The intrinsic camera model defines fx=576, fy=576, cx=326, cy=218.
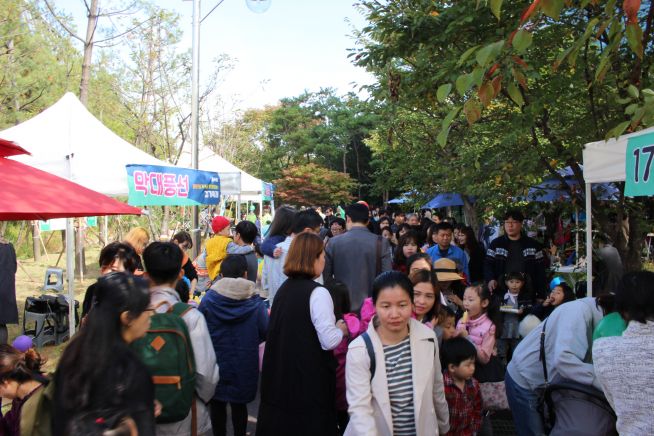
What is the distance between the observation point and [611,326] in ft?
9.30

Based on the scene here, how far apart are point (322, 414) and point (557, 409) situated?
1325 mm

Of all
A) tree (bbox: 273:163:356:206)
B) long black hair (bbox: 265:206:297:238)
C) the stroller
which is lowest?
the stroller

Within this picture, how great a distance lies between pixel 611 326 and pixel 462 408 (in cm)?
107

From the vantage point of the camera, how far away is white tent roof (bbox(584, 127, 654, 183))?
4.16m

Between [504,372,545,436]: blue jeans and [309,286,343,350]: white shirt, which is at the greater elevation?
[309,286,343,350]: white shirt

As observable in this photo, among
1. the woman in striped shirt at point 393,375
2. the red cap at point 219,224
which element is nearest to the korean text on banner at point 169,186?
the red cap at point 219,224

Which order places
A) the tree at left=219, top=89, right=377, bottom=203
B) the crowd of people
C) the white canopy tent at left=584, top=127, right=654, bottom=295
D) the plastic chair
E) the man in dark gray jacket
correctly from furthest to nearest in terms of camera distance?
the tree at left=219, top=89, right=377, bottom=203, the plastic chair, the man in dark gray jacket, the white canopy tent at left=584, top=127, right=654, bottom=295, the crowd of people

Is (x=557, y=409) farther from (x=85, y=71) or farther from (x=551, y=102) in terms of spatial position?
(x=85, y=71)

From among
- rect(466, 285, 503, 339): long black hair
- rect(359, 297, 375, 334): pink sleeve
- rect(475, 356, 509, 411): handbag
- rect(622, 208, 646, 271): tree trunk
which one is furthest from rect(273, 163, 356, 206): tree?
rect(359, 297, 375, 334): pink sleeve

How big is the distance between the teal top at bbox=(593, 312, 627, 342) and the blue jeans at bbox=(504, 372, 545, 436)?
2.62ft

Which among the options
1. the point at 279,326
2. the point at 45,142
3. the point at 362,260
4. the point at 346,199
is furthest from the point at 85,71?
the point at 346,199

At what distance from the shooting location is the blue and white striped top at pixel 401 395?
2.80 meters

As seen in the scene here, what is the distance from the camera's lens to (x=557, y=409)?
3066mm

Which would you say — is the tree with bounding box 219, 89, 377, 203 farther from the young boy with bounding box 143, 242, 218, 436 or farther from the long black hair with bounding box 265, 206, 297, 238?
the young boy with bounding box 143, 242, 218, 436
